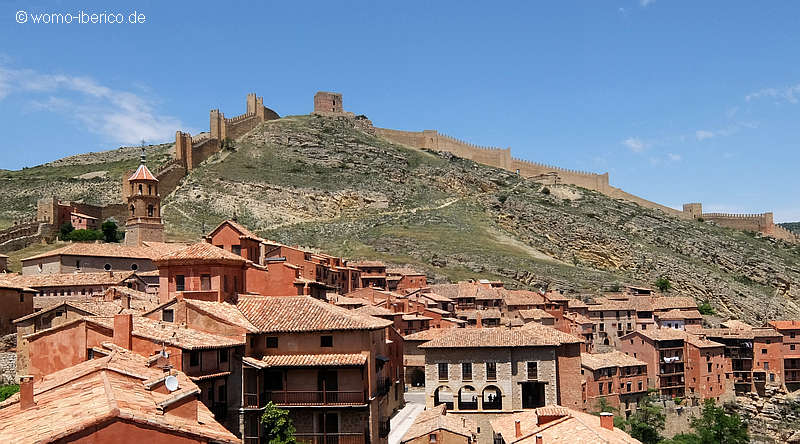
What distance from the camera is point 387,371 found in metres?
36.2

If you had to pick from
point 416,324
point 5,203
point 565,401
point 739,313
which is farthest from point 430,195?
point 565,401

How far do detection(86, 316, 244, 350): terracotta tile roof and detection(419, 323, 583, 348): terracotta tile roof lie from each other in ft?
65.7

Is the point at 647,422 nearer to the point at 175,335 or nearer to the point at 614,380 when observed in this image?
the point at 614,380

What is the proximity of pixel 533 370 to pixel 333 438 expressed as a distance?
18.5 m

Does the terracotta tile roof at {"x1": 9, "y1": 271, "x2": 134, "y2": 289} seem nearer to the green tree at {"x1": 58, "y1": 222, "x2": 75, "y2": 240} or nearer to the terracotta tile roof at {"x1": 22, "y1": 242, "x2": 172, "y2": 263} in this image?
the terracotta tile roof at {"x1": 22, "y1": 242, "x2": 172, "y2": 263}

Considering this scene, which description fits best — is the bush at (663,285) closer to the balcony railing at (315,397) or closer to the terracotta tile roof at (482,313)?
the terracotta tile roof at (482,313)

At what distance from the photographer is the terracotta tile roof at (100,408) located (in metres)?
13.8

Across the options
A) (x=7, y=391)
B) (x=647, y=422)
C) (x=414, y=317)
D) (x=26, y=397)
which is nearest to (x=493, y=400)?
(x=414, y=317)

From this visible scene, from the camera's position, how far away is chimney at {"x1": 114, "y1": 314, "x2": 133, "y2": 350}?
23844 millimetres

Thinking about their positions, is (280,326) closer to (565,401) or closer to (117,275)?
(565,401)

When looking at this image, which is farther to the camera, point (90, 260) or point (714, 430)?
point (90, 260)

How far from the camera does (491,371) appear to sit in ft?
147

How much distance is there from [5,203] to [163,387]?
10538 cm


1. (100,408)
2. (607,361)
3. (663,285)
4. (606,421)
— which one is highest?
(100,408)
